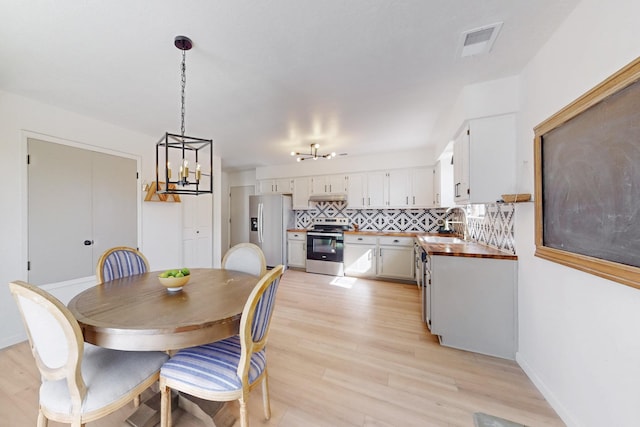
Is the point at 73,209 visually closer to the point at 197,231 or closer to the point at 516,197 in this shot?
the point at 197,231

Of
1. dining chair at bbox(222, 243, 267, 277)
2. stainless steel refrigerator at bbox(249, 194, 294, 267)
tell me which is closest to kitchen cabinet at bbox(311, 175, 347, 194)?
stainless steel refrigerator at bbox(249, 194, 294, 267)

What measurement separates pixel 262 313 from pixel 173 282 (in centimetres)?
70

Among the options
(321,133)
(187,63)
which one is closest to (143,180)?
(187,63)

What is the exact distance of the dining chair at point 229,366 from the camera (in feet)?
3.70

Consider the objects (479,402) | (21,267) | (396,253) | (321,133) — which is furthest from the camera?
(396,253)

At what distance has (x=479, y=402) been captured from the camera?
4.99ft

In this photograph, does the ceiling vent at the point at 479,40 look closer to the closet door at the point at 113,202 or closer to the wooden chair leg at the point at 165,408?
the wooden chair leg at the point at 165,408

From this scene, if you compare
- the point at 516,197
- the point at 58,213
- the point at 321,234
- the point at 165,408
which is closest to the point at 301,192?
the point at 321,234

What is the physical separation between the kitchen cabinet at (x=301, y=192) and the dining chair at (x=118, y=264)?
330 cm

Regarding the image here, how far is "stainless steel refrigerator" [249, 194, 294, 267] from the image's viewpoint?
5.05m

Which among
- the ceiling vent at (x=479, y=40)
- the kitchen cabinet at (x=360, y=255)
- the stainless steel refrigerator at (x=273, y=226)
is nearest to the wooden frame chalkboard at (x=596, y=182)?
the ceiling vent at (x=479, y=40)

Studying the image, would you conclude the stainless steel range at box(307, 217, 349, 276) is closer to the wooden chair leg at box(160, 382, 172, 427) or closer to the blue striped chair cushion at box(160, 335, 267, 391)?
the blue striped chair cushion at box(160, 335, 267, 391)

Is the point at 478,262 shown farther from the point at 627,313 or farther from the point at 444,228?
the point at 444,228

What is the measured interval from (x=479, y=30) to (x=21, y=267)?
4.43 metres
